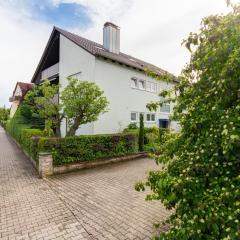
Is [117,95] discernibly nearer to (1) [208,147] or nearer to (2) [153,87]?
(2) [153,87]

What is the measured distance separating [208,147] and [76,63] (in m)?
16.2

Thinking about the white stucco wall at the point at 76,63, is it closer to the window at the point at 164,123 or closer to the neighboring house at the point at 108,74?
the neighboring house at the point at 108,74

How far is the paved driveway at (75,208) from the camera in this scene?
4.71m

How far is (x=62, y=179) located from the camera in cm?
873

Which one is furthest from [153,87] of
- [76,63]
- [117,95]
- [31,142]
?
[31,142]

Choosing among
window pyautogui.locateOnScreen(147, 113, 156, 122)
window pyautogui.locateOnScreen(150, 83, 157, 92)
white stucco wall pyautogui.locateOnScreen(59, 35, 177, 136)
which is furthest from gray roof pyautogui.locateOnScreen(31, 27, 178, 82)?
window pyautogui.locateOnScreen(147, 113, 156, 122)

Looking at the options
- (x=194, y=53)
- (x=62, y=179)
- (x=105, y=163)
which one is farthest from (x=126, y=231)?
(x=105, y=163)

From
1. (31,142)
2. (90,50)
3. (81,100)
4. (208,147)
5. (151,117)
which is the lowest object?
(31,142)

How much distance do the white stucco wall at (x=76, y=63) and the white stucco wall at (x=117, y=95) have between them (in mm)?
561

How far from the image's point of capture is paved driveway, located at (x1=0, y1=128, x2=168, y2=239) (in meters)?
4.71

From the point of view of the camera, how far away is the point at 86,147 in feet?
35.0

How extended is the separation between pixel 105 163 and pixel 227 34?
9.34m

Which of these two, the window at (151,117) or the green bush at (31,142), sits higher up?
the window at (151,117)

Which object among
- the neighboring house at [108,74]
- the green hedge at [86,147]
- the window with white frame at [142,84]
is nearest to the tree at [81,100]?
the green hedge at [86,147]
